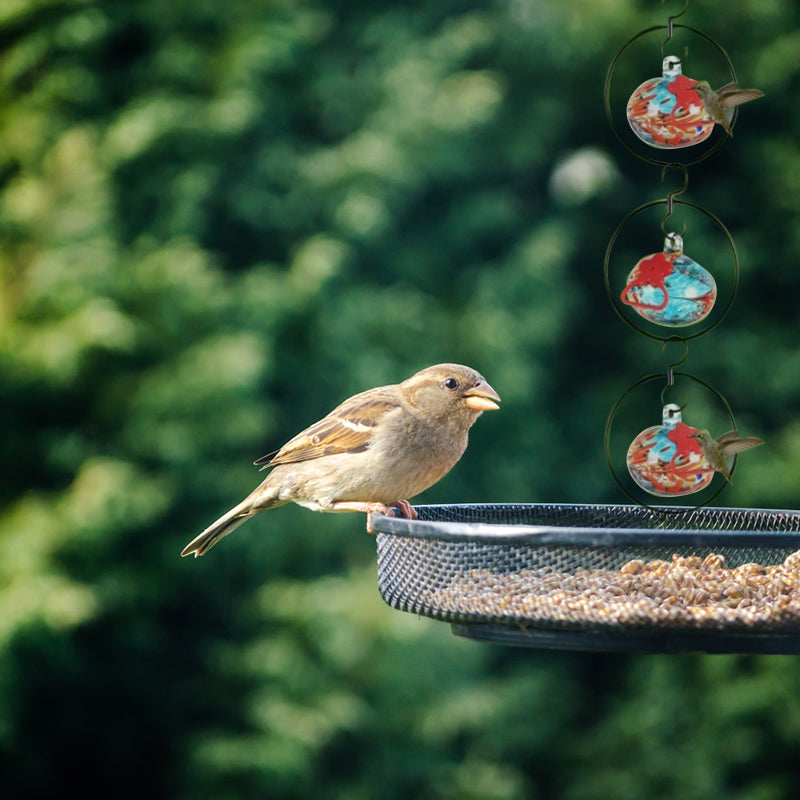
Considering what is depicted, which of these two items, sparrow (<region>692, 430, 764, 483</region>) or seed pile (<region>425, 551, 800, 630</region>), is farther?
sparrow (<region>692, 430, 764, 483</region>)

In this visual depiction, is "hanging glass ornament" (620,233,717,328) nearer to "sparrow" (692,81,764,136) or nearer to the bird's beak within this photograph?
"sparrow" (692,81,764,136)

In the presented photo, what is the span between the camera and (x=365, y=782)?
6465 millimetres

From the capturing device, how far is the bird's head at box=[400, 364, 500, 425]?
122 inches

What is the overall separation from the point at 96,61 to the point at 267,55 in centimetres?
107

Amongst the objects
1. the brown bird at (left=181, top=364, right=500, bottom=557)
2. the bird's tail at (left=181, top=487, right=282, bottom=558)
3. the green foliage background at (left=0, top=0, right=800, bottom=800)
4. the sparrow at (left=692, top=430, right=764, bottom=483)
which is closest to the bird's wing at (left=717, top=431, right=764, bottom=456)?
the sparrow at (left=692, top=430, right=764, bottom=483)

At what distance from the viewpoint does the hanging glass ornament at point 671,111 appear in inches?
86.3

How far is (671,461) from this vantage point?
2205 millimetres

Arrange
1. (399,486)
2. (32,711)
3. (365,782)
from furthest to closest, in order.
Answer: (365,782) < (32,711) < (399,486)

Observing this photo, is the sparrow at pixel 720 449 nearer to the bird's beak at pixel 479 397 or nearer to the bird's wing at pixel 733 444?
the bird's wing at pixel 733 444

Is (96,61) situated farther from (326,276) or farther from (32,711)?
(32,711)

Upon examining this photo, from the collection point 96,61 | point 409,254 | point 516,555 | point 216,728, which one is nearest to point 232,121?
point 96,61

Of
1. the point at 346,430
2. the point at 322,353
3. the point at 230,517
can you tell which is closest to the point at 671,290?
the point at 346,430

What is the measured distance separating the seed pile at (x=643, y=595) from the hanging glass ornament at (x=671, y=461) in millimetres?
167

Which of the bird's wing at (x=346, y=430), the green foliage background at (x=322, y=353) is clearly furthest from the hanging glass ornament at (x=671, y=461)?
the green foliage background at (x=322, y=353)
